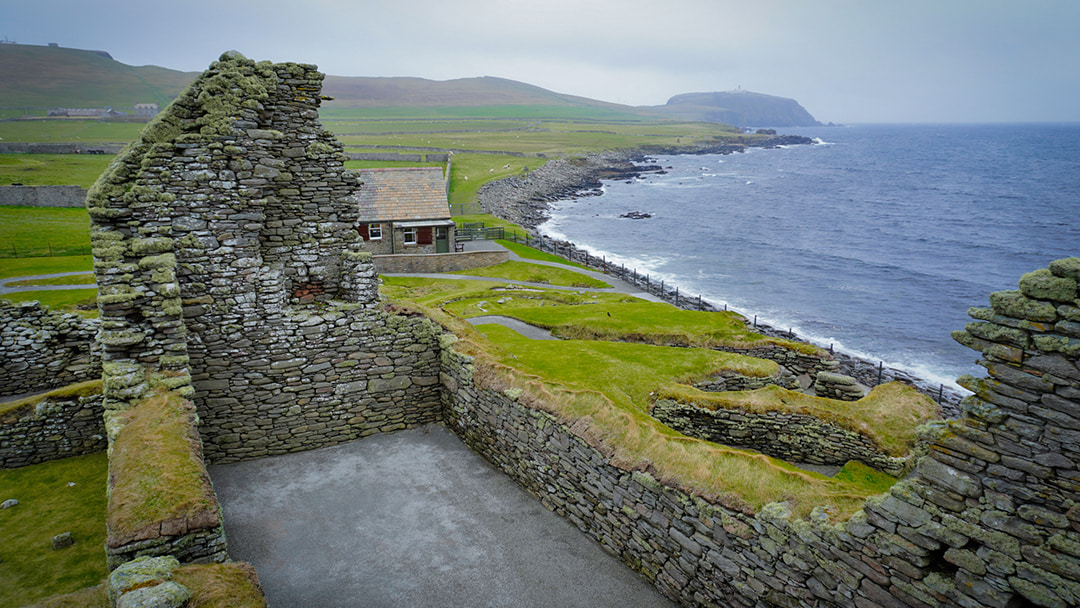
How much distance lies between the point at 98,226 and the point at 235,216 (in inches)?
101

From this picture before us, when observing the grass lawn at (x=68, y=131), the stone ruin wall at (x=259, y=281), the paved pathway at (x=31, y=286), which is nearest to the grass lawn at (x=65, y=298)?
the paved pathway at (x=31, y=286)

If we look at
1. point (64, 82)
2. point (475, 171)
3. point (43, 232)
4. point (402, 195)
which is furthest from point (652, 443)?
point (64, 82)

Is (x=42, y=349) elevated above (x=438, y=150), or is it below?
below

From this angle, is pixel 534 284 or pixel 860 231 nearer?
pixel 534 284

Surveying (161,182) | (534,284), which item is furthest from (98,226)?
(534,284)

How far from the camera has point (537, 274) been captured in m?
53.3

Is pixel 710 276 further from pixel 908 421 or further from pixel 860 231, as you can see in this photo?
pixel 908 421

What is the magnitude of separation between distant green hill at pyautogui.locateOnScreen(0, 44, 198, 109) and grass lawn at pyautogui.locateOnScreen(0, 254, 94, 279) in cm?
13694

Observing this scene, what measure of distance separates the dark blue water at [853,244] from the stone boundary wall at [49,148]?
79816mm

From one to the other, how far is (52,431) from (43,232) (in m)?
50.0

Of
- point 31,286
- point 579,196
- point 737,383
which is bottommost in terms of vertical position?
point 31,286

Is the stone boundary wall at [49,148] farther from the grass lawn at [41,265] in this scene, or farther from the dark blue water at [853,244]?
the dark blue water at [853,244]

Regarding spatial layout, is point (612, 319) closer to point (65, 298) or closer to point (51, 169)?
point (65, 298)

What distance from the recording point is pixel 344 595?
1079cm
